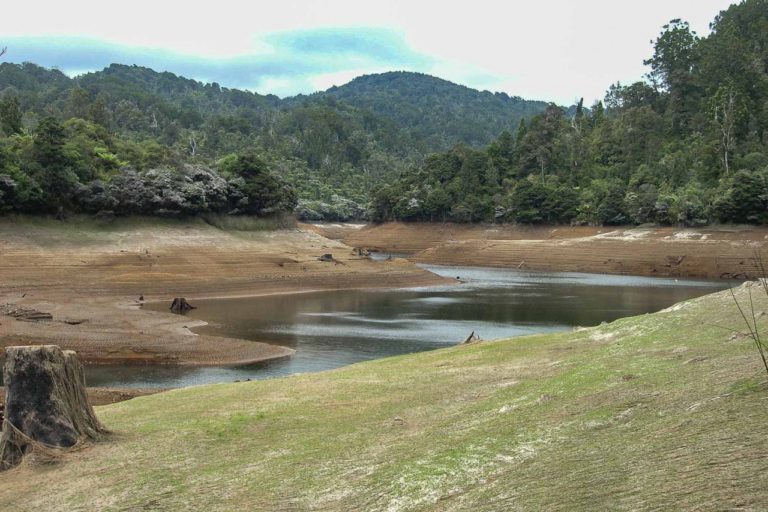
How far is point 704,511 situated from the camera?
21.3 ft

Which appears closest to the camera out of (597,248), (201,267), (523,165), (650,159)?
(201,267)

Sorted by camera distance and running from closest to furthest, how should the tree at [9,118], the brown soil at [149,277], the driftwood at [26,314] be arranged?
the brown soil at [149,277] < the driftwood at [26,314] < the tree at [9,118]

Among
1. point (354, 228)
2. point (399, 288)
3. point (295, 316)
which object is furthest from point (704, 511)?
point (354, 228)

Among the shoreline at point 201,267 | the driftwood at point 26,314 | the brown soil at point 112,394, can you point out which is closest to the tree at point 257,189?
the shoreline at point 201,267

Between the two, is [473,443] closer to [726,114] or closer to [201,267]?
[201,267]

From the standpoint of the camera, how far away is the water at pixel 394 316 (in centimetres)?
3444

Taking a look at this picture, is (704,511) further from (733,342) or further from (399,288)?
(399,288)

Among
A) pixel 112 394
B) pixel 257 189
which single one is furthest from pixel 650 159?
pixel 112 394

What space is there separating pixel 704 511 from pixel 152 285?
6317 cm

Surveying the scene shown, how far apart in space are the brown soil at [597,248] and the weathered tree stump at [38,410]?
278 ft

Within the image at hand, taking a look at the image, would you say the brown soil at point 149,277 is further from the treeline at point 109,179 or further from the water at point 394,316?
the treeline at point 109,179

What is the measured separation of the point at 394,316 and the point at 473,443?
4512 centimetres

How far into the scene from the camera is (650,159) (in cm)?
13850

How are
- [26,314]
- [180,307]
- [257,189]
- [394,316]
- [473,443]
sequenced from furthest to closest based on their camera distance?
[257,189]
[394,316]
[180,307]
[26,314]
[473,443]
